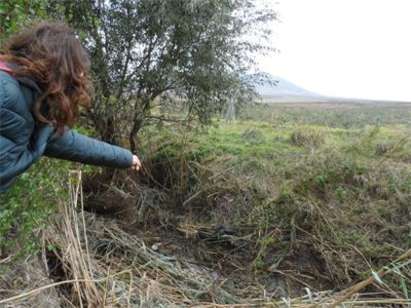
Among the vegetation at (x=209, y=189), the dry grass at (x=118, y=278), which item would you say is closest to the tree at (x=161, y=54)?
the vegetation at (x=209, y=189)

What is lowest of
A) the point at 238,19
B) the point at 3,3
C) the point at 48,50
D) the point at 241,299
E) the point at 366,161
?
the point at 241,299

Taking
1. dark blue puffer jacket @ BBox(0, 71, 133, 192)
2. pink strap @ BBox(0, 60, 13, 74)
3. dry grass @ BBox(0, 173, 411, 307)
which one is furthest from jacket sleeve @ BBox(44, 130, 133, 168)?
dry grass @ BBox(0, 173, 411, 307)

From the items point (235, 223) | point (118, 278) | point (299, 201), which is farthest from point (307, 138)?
point (118, 278)

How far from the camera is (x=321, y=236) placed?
4117 mm

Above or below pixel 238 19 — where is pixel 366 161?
below

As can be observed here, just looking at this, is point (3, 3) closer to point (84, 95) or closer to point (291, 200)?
point (84, 95)

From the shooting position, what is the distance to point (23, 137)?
142 centimetres

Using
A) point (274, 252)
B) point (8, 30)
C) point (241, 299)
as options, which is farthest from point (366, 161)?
point (8, 30)

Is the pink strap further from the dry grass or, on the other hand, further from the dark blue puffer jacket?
the dry grass

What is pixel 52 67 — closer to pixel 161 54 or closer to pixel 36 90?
pixel 36 90

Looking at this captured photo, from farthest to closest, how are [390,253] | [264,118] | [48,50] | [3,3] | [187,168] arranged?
[264,118], [187,168], [390,253], [3,3], [48,50]

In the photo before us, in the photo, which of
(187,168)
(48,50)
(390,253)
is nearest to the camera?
(48,50)

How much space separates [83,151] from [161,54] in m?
3.09

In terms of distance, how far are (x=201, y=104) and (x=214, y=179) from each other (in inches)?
34.3
